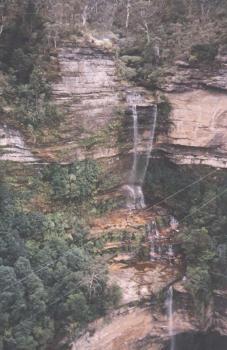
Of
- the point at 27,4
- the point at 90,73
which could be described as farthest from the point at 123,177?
the point at 27,4

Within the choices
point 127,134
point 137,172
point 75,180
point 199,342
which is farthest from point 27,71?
point 199,342

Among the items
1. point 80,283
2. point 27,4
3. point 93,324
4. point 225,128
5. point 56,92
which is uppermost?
point 27,4

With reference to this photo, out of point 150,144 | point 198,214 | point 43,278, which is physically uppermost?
point 150,144

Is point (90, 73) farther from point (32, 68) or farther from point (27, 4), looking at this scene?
point (27, 4)

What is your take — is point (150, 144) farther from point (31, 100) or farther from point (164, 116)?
point (31, 100)

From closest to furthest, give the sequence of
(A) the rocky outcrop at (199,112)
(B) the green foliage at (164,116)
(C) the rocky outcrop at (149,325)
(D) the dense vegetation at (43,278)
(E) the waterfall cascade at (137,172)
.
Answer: (D) the dense vegetation at (43,278) < (C) the rocky outcrop at (149,325) < (A) the rocky outcrop at (199,112) < (B) the green foliage at (164,116) < (E) the waterfall cascade at (137,172)

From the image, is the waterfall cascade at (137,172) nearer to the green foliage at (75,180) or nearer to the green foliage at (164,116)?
the green foliage at (164,116)

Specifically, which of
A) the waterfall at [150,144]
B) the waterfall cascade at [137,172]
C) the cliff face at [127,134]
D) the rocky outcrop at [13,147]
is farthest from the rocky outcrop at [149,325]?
the rocky outcrop at [13,147]

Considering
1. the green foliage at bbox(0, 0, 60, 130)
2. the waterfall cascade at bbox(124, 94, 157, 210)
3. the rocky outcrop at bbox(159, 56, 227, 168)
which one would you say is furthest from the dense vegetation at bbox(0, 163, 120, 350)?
the rocky outcrop at bbox(159, 56, 227, 168)
